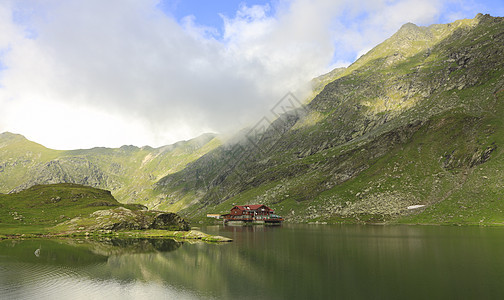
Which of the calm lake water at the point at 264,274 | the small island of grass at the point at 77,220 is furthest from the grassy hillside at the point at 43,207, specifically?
the calm lake water at the point at 264,274

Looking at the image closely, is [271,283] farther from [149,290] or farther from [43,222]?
[43,222]

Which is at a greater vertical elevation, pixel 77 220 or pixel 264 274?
pixel 77 220

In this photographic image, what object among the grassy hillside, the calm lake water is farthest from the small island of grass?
the calm lake water

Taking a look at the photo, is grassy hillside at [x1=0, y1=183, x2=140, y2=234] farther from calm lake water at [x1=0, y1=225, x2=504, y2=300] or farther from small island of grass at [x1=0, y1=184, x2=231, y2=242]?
calm lake water at [x1=0, y1=225, x2=504, y2=300]

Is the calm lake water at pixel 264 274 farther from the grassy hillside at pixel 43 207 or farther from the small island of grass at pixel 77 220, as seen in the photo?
the grassy hillside at pixel 43 207

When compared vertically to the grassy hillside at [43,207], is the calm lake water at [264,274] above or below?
below

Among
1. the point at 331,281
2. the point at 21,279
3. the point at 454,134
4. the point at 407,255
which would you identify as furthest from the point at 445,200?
the point at 21,279

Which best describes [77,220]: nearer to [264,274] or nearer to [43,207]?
[43,207]

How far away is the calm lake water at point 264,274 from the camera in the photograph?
33.2 metres

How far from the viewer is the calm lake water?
33250 millimetres

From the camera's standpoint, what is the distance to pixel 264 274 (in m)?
42.8

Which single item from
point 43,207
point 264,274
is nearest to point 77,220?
point 43,207

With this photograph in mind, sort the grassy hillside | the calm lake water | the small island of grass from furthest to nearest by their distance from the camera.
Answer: the grassy hillside → the small island of grass → the calm lake water

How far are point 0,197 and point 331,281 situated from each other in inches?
6813
